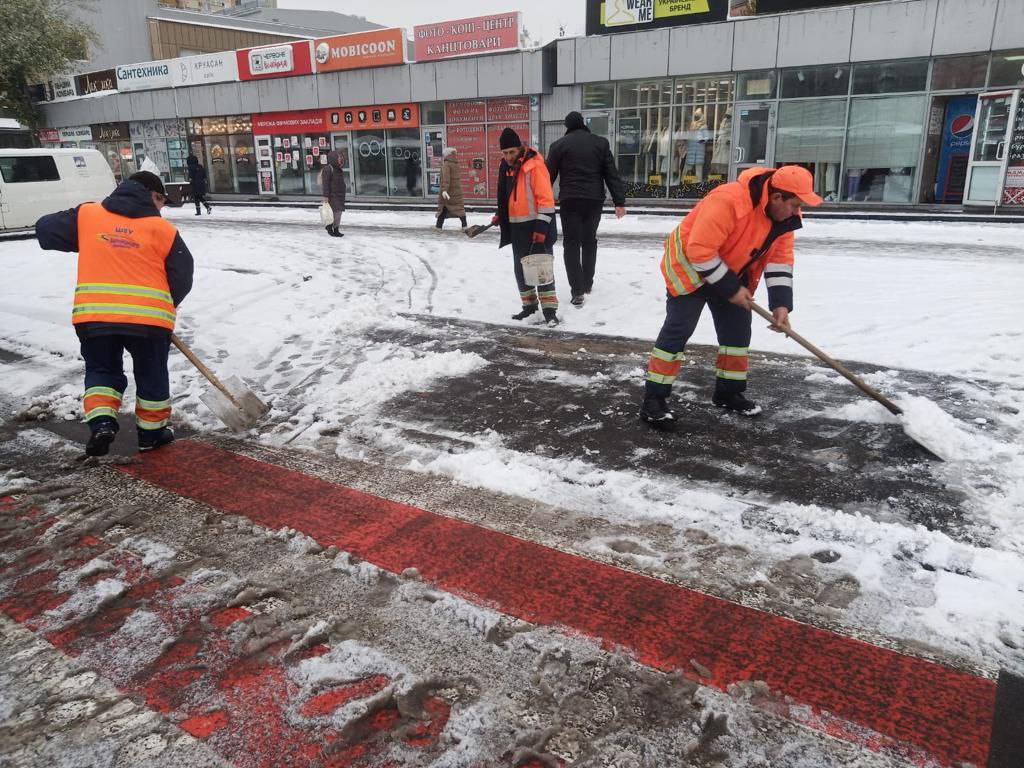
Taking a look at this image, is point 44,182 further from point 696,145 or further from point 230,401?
point 696,145

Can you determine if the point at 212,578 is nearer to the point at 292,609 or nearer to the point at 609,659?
the point at 292,609

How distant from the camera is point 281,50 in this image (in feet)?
81.6

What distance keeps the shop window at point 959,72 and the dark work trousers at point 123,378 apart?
1823 cm

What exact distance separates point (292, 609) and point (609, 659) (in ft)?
3.83

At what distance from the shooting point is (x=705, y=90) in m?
19.0

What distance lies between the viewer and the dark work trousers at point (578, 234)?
23.7ft

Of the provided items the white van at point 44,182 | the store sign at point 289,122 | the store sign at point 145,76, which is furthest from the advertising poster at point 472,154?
the store sign at point 145,76

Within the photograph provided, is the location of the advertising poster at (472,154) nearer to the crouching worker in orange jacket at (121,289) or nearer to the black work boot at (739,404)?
the black work boot at (739,404)

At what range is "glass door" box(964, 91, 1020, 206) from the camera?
1469 centimetres

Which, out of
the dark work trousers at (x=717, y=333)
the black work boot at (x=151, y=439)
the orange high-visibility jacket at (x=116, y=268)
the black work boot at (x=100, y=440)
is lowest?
the black work boot at (x=151, y=439)

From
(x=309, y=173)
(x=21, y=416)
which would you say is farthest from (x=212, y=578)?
(x=309, y=173)

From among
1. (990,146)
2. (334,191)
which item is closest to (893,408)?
(334,191)

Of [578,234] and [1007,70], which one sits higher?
[1007,70]

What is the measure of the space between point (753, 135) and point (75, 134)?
2865 centimetres
